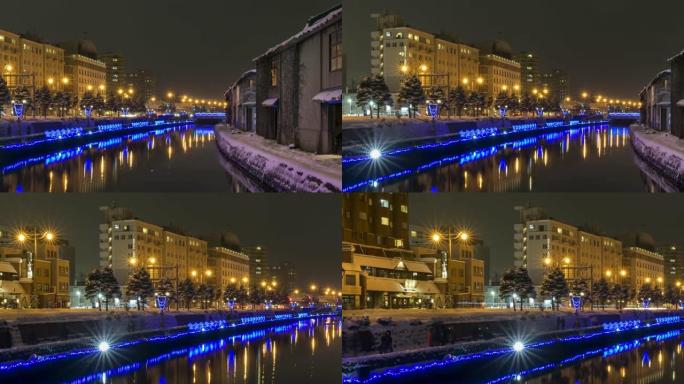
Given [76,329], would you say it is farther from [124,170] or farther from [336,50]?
[336,50]

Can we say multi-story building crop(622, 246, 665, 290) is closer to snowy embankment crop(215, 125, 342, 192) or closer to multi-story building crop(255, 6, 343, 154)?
multi-story building crop(255, 6, 343, 154)

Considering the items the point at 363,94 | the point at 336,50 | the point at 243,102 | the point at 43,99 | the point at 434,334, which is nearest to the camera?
the point at 363,94

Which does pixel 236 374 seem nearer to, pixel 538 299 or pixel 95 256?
pixel 95 256

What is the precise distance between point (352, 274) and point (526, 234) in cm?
617

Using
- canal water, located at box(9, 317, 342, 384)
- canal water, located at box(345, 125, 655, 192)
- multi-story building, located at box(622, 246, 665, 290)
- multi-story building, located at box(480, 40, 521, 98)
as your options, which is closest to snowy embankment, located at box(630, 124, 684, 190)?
canal water, located at box(345, 125, 655, 192)

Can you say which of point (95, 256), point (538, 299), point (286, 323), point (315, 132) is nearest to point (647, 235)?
point (538, 299)

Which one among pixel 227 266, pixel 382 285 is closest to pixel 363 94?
pixel 382 285

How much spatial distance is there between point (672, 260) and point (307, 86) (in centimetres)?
1661

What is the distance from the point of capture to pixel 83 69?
1070 inches

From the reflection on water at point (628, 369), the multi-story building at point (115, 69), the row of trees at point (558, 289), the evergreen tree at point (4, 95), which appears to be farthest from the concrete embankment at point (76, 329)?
the reflection on water at point (628, 369)

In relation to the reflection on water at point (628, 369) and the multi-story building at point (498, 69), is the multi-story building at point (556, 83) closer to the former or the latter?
the multi-story building at point (498, 69)

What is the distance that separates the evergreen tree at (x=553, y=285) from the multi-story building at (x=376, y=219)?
5350 millimetres

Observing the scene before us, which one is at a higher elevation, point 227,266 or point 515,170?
point 515,170

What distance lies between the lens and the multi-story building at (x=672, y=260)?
31.9 m
